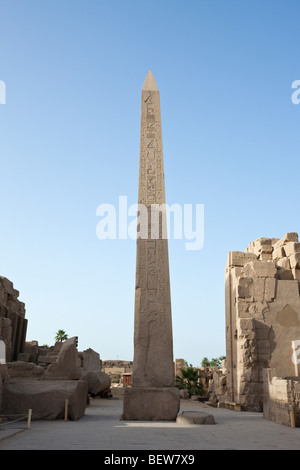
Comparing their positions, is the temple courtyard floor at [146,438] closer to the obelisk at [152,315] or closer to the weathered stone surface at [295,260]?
the obelisk at [152,315]

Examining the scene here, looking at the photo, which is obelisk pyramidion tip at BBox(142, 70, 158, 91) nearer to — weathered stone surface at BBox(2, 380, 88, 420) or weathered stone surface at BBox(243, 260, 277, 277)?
weathered stone surface at BBox(243, 260, 277, 277)

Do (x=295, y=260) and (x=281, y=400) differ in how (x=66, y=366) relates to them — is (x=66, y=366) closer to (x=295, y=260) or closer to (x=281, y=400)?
(x=281, y=400)

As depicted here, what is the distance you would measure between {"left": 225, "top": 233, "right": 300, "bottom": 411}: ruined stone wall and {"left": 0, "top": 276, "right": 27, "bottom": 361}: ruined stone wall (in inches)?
322

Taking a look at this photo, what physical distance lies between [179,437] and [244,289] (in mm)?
6092

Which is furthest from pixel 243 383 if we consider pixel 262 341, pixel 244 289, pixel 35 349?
pixel 35 349

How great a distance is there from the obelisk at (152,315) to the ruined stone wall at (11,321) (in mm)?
8977

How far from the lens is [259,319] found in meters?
10.4

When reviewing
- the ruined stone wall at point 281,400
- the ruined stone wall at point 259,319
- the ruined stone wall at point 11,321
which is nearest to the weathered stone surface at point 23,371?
the ruined stone wall at point 11,321

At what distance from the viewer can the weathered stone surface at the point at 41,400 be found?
689 centimetres

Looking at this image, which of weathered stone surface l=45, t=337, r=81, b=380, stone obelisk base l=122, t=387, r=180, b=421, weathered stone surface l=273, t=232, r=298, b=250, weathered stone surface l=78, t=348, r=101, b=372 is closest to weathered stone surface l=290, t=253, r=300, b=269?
weathered stone surface l=273, t=232, r=298, b=250
